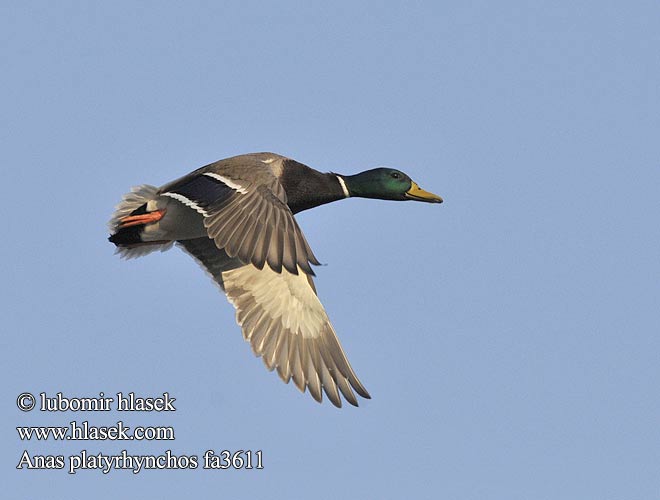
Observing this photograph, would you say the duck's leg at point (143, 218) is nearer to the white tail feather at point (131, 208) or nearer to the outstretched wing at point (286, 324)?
the white tail feather at point (131, 208)

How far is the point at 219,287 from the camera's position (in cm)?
1004

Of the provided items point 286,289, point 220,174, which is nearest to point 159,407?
point 286,289

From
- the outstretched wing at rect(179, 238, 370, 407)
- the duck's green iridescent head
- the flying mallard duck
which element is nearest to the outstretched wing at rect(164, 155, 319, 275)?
the flying mallard duck

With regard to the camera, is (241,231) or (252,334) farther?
(252,334)

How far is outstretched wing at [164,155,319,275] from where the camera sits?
771cm

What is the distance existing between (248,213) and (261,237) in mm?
342

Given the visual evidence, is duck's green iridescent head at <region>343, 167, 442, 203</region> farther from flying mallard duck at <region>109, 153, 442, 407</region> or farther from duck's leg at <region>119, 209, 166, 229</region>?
duck's leg at <region>119, 209, 166, 229</region>

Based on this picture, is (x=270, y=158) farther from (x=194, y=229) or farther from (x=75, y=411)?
(x=75, y=411)

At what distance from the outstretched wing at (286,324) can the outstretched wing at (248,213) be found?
3.23ft

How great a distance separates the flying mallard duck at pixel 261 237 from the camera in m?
8.00

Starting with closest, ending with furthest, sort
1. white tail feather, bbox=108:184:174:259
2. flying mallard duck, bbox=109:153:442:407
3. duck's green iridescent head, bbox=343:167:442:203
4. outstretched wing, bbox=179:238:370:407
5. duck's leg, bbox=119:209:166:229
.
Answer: flying mallard duck, bbox=109:153:442:407, outstretched wing, bbox=179:238:370:407, duck's leg, bbox=119:209:166:229, white tail feather, bbox=108:184:174:259, duck's green iridescent head, bbox=343:167:442:203

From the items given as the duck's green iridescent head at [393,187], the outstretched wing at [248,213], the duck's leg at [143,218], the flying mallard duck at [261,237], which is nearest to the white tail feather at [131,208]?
the flying mallard duck at [261,237]

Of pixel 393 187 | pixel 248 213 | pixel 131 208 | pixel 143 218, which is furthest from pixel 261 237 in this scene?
pixel 393 187

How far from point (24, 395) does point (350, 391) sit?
308 cm
